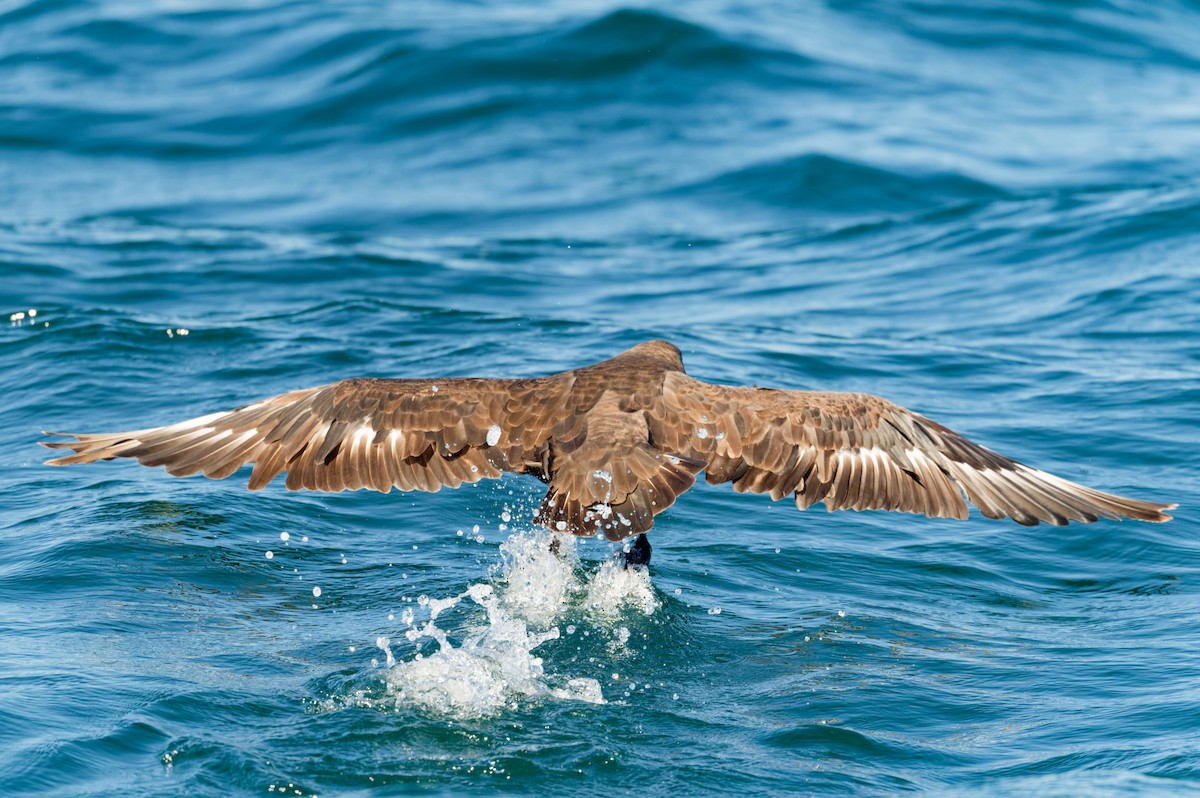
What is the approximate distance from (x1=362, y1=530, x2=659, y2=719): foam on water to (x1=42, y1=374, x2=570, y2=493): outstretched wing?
66 centimetres

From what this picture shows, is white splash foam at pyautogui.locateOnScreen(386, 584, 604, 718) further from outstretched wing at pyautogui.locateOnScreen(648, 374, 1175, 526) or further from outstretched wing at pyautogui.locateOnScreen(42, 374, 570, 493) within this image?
outstretched wing at pyautogui.locateOnScreen(648, 374, 1175, 526)

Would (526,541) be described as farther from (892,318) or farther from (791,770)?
(892,318)

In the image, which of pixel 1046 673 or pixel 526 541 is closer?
pixel 1046 673

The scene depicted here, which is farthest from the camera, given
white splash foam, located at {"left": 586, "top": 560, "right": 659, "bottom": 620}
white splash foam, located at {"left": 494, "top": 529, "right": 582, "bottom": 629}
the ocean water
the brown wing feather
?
white splash foam, located at {"left": 586, "top": 560, "right": 659, "bottom": 620}

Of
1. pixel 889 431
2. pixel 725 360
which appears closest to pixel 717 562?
pixel 889 431

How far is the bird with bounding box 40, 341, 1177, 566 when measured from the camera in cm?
802

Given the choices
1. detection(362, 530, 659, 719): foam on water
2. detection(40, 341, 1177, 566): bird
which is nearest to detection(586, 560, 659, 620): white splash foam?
detection(362, 530, 659, 719): foam on water

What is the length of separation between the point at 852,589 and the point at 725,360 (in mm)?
5281

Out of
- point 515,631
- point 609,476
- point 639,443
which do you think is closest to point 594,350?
point 639,443

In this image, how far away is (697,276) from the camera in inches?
688

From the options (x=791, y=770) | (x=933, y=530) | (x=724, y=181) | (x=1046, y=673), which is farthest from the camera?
(x=724, y=181)

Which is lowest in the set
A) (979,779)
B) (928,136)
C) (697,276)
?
(979,779)

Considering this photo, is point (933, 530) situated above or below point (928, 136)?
below

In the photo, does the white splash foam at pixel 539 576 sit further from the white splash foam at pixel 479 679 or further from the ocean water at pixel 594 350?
the white splash foam at pixel 479 679
